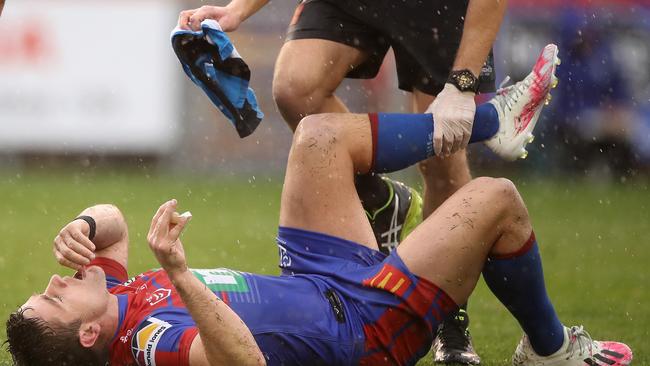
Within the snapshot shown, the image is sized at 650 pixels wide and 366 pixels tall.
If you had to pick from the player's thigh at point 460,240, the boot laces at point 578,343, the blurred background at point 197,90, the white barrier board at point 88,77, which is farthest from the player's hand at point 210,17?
the white barrier board at point 88,77

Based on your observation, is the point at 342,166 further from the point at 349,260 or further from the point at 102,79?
the point at 102,79

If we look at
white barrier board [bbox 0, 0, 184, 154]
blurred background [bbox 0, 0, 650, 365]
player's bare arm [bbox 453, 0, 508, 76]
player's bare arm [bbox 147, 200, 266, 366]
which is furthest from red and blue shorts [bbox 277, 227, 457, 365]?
white barrier board [bbox 0, 0, 184, 154]

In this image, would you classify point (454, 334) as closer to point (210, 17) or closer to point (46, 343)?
point (210, 17)

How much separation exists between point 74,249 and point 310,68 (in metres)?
1.33

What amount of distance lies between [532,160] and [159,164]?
4.17 meters

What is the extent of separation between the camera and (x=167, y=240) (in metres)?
3.20

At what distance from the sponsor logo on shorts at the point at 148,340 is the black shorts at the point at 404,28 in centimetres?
161

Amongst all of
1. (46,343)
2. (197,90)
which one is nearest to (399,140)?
(46,343)

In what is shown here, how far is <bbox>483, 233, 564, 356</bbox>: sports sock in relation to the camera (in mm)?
3705

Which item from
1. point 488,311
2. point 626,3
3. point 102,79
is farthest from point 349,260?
point 626,3

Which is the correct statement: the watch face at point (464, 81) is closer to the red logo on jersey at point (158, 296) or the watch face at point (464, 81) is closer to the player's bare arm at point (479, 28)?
the player's bare arm at point (479, 28)

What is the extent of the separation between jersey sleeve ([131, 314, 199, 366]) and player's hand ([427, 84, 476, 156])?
3.54 ft

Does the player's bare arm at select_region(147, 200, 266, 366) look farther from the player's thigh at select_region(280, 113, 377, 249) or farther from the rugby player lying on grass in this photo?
the player's thigh at select_region(280, 113, 377, 249)

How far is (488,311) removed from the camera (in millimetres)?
5777
